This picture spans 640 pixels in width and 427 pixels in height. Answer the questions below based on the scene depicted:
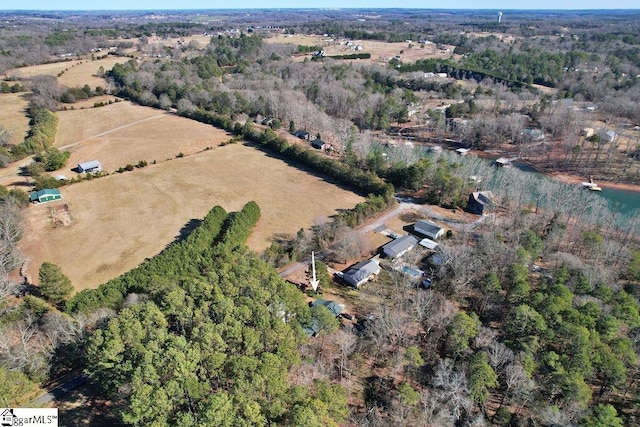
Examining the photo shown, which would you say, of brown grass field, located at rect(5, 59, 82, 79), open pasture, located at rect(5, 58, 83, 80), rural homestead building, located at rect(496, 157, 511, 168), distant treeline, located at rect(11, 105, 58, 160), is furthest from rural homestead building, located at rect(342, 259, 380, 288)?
brown grass field, located at rect(5, 59, 82, 79)

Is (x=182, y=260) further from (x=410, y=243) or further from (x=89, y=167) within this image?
(x=89, y=167)

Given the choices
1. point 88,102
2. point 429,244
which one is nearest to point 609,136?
point 429,244

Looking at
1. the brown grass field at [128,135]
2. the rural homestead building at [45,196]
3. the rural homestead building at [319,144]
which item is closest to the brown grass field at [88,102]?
the brown grass field at [128,135]

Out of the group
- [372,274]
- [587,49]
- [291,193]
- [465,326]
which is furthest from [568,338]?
[587,49]

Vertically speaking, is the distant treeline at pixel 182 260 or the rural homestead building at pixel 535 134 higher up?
the rural homestead building at pixel 535 134

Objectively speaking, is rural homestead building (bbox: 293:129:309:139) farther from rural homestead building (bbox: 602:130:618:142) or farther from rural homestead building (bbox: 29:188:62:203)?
rural homestead building (bbox: 602:130:618:142)

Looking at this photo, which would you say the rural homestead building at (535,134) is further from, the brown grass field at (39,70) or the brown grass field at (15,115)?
the brown grass field at (39,70)

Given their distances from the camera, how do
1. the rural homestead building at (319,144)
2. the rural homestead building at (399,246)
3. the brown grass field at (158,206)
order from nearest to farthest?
the rural homestead building at (399,246) → the brown grass field at (158,206) → the rural homestead building at (319,144)
